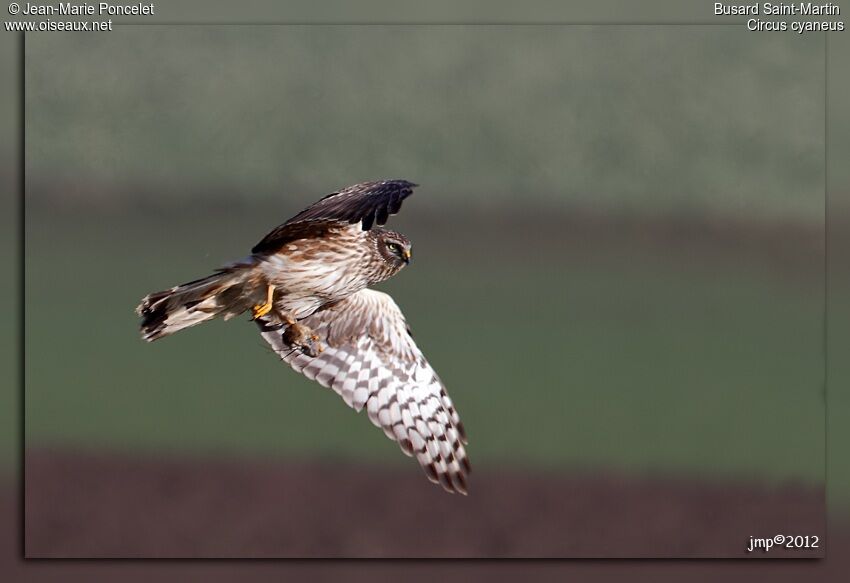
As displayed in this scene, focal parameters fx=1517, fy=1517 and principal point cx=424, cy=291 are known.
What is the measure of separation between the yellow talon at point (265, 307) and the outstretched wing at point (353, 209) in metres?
0.22

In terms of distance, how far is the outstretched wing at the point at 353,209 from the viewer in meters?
6.53

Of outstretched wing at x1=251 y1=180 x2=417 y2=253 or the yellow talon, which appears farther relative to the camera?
the yellow talon

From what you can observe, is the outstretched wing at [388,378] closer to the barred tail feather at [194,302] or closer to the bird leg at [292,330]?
the bird leg at [292,330]

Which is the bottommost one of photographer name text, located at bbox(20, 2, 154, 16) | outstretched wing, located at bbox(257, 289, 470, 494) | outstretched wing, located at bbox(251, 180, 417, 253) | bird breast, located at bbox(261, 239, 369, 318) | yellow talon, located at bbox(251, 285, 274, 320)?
outstretched wing, located at bbox(257, 289, 470, 494)

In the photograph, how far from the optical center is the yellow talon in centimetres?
711

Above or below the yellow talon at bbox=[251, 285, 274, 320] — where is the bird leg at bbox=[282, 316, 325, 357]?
below

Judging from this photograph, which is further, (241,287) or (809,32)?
(809,32)

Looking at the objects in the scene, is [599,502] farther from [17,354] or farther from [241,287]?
[17,354]

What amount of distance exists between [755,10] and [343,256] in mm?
2458

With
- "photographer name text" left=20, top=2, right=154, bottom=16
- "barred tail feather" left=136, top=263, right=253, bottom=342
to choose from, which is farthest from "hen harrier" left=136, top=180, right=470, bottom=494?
"photographer name text" left=20, top=2, right=154, bottom=16

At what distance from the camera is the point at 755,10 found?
766 cm

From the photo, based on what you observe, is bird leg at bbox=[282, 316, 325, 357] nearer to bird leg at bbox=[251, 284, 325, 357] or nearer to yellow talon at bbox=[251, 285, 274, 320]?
bird leg at bbox=[251, 284, 325, 357]

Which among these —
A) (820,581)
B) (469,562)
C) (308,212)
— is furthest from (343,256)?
(820,581)

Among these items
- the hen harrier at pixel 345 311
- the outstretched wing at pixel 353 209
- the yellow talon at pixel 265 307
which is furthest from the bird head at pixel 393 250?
the yellow talon at pixel 265 307
